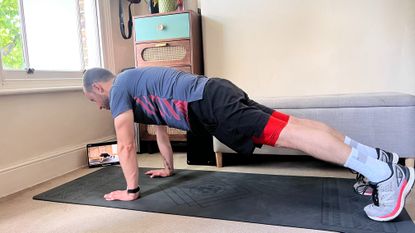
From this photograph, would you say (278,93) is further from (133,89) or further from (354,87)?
(133,89)

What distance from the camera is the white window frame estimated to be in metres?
1.91

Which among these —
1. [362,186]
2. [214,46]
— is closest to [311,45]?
[214,46]

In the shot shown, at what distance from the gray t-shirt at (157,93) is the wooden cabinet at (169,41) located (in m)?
0.99

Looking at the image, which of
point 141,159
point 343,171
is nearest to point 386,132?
point 343,171

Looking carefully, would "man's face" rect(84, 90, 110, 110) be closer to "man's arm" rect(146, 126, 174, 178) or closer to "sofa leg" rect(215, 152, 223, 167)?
"man's arm" rect(146, 126, 174, 178)

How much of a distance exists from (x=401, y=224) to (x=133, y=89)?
4.26 ft

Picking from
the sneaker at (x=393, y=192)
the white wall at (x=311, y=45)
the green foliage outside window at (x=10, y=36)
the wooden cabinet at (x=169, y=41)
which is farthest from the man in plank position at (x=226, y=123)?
the white wall at (x=311, y=45)

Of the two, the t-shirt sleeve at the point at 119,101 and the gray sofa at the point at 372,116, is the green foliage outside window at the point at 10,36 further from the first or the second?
the gray sofa at the point at 372,116

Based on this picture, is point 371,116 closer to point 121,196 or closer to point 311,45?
point 311,45

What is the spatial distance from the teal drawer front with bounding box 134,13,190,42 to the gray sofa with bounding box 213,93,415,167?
1136mm

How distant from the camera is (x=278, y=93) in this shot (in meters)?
2.63

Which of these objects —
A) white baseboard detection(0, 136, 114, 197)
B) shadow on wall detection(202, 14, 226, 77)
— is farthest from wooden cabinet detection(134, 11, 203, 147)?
white baseboard detection(0, 136, 114, 197)

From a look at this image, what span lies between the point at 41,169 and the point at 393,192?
201cm

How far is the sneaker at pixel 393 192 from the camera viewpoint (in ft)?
3.98
